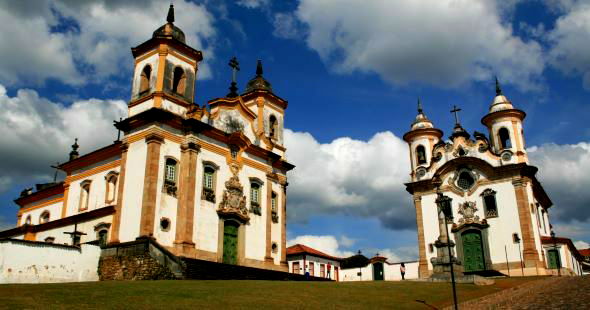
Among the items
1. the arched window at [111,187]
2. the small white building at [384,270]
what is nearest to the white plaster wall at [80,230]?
the arched window at [111,187]

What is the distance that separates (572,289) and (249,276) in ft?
47.0

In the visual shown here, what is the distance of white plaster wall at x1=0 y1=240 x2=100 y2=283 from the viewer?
67.6 ft

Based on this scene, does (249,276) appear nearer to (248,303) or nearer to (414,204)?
(248,303)

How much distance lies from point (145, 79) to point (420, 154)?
959 inches

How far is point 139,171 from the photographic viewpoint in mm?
26578

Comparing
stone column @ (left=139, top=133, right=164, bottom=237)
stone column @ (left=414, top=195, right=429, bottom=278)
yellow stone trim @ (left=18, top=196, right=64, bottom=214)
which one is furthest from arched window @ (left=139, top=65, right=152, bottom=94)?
stone column @ (left=414, top=195, right=429, bottom=278)

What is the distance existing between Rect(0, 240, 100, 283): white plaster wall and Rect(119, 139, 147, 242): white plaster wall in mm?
2162

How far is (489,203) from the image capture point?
38688 millimetres

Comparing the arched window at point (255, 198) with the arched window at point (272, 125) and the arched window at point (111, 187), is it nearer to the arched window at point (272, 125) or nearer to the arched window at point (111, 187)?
the arched window at point (272, 125)

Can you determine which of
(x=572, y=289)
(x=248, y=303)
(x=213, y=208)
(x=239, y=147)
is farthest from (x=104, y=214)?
(x=572, y=289)

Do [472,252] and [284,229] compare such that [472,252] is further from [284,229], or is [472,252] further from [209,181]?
[209,181]

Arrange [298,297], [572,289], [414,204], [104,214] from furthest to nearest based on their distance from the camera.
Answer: [414,204]
[104,214]
[572,289]
[298,297]

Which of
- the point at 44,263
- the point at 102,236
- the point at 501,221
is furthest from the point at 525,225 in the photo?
the point at 44,263

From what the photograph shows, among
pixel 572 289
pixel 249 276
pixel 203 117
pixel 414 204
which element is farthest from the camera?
pixel 414 204
